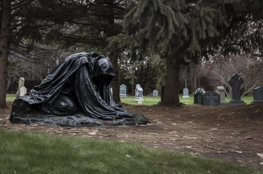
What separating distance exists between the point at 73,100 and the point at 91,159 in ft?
13.7

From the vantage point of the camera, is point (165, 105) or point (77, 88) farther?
point (165, 105)

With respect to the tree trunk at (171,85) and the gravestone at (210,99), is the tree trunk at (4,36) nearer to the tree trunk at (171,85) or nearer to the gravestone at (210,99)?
the tree trunk at (171,85)

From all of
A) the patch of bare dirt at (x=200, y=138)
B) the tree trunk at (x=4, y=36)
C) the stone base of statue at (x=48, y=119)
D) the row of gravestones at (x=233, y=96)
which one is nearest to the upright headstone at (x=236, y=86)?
the row of gravestones at (x=233, y=96)

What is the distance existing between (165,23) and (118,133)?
12.0ft

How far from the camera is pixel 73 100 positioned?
333 inches

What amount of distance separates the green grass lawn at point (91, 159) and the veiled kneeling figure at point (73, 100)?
2.42 m

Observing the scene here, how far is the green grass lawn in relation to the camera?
4074mm

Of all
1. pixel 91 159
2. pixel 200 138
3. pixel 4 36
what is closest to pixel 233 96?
pixel 4 36

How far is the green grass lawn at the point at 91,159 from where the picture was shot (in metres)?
4.07

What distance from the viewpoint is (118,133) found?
679 centimetres

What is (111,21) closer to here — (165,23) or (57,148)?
(165,23)

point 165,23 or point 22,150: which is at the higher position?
point 165,23

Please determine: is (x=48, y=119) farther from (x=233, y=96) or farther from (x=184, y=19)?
(x=233, y=96)

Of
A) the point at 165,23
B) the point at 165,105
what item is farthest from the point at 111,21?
the point at 165,23
